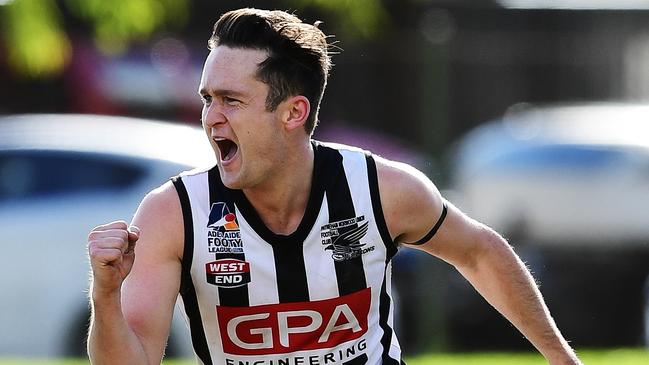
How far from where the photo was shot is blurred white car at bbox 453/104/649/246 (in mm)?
11891

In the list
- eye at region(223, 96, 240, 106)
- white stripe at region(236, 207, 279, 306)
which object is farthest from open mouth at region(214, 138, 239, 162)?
white stripe at region(236, 207, 279, 306)

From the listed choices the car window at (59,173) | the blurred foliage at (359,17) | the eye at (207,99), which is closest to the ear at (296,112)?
the eye at (207,99)

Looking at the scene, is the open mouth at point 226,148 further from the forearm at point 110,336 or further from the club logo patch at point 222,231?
the forearm at point 110,336

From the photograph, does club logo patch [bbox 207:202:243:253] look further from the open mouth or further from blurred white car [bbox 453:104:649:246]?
blurred white car [bbox 453:104:649:246]

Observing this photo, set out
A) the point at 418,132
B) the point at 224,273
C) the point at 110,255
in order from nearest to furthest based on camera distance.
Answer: the point at 110,255 < the point at 224,273 < the point at 418,132

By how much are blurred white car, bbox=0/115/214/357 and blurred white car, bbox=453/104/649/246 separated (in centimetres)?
259

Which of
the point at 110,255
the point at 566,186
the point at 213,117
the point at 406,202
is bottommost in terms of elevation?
the point at 566,186

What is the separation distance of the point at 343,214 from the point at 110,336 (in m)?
1.00

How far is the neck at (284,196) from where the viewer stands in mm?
4844

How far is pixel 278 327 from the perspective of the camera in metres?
4.77

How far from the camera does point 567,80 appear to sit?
51.5ft

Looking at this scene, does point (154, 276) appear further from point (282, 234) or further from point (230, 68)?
point (230, 68)

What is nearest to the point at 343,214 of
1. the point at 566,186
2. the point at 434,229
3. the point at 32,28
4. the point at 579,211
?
the point at 434,229

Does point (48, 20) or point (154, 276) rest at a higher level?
point (48, 20)
